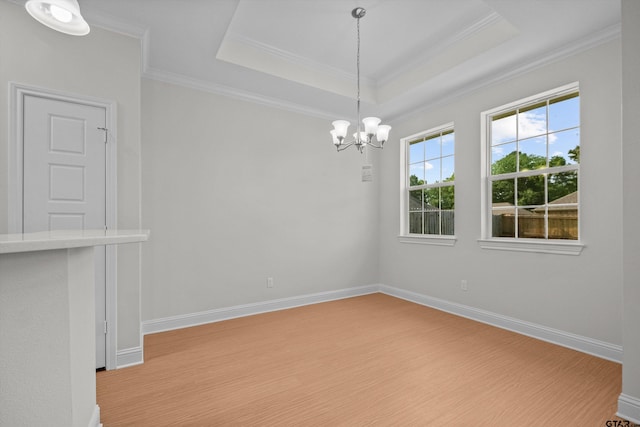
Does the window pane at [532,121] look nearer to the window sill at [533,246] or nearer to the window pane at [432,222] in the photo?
the window sill at [533,246]

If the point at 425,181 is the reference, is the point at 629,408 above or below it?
below

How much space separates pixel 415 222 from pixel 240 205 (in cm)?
264

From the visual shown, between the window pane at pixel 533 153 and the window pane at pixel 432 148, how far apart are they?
111 cm

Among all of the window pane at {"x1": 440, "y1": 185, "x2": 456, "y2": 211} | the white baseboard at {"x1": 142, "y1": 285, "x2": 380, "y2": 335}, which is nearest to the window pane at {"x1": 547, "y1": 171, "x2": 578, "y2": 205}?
the window pane at {"x1": 440, "y1": 185, "x2": 456, "y2": 211}

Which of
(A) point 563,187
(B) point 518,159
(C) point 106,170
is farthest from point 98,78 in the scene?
(A) point 563,187

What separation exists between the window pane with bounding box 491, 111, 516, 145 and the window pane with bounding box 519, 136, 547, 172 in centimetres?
17

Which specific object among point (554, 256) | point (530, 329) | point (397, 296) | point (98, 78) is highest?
point (98, 78)

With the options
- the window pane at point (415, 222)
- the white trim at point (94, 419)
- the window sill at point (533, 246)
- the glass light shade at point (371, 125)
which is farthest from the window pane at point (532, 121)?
the white trim at point (94, 419)

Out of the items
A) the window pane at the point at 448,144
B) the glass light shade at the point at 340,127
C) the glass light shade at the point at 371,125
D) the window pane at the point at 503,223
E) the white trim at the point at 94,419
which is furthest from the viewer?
the window pane at the point at 448,144

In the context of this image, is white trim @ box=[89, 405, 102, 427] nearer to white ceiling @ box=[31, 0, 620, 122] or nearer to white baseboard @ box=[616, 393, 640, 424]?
white ceiling @ box=[31, 0, 620, 122]

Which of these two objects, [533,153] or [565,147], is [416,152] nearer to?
[533,153]

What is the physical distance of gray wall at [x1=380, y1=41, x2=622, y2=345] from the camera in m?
2.63

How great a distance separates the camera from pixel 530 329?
124 inches

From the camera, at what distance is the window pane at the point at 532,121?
322cm
